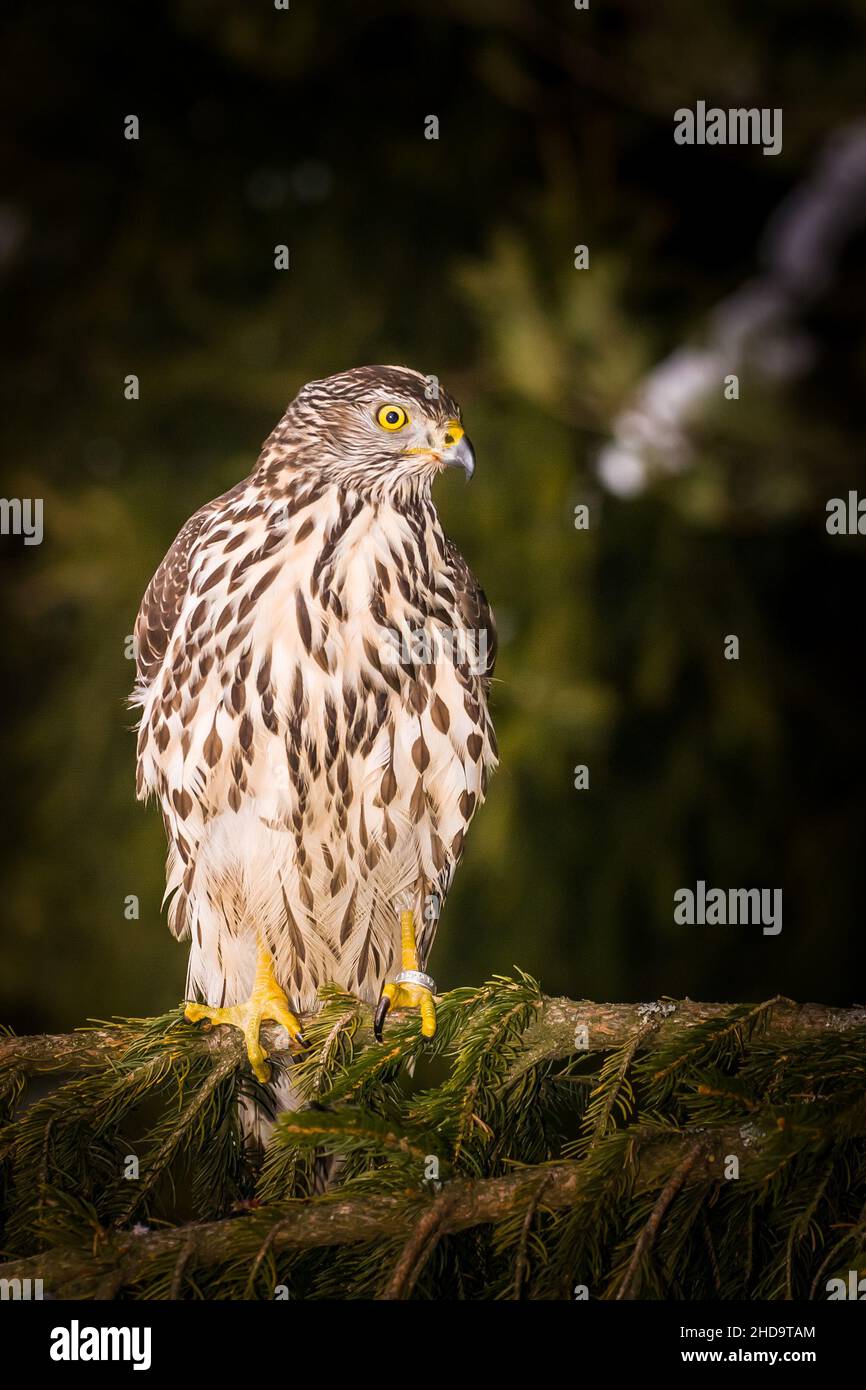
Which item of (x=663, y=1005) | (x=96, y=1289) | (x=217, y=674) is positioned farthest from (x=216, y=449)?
(x=96, y=1289)

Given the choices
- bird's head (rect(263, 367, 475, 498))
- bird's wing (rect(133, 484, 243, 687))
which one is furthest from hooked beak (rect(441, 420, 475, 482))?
bird's wing (rect(133, 484, 243, 687))

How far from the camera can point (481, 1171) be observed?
70.8 inches

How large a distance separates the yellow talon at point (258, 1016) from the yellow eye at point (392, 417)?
3.35 feet

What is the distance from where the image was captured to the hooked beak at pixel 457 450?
2340mm

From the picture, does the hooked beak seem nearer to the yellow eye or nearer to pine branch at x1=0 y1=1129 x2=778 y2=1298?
the yellow eye

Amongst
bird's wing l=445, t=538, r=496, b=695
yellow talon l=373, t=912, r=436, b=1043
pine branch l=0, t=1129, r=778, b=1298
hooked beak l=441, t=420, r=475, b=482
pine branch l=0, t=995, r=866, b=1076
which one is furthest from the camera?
Result: bird's wing l=445, t=538, r=496, b=695

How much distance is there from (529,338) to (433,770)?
1223 mm

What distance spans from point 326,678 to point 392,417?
0.49 meters

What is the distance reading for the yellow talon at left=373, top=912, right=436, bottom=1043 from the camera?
1.99 metres

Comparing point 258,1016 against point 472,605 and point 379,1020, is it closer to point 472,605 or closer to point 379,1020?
point 379,1020

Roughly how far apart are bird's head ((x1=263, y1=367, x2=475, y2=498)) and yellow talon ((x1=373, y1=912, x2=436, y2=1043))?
86 centimetres

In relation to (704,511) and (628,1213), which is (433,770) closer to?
(628,1213)

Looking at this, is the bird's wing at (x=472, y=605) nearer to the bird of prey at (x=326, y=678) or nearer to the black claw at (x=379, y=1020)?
the bird of prey at (x=326, y=678)

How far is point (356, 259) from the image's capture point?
3.48 meters
